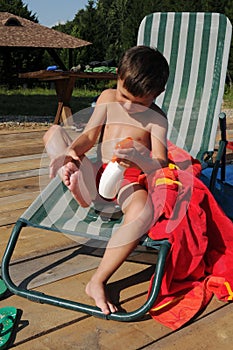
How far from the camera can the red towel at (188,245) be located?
1.77m

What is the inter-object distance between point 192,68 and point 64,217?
1.75 metres

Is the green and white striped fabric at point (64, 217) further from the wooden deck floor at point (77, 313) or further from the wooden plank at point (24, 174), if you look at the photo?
the wooden plank at point (24, 174)

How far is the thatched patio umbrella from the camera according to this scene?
10500 mm

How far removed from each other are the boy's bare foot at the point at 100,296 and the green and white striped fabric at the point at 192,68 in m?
1.42

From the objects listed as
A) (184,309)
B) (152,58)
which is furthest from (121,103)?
(184,309)

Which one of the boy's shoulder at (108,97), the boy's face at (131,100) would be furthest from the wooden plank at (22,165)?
the boy's face at (131,100)

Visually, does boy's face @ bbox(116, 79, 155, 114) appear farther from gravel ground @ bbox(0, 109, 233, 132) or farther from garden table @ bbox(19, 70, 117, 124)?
gravel ground @ bbox(0, 109, 233, 132)

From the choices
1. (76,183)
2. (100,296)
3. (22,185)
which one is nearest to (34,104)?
(22,185)

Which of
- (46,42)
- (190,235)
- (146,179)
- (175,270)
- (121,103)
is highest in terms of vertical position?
(121,103)

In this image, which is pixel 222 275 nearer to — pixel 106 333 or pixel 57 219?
pixel 106 333

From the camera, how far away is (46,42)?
1074 centimetres

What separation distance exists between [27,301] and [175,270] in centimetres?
59

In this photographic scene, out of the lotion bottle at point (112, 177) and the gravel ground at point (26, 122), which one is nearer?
→ the lotion bottle at point (112, 177)

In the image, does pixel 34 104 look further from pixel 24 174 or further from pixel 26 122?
pixel 24 174
